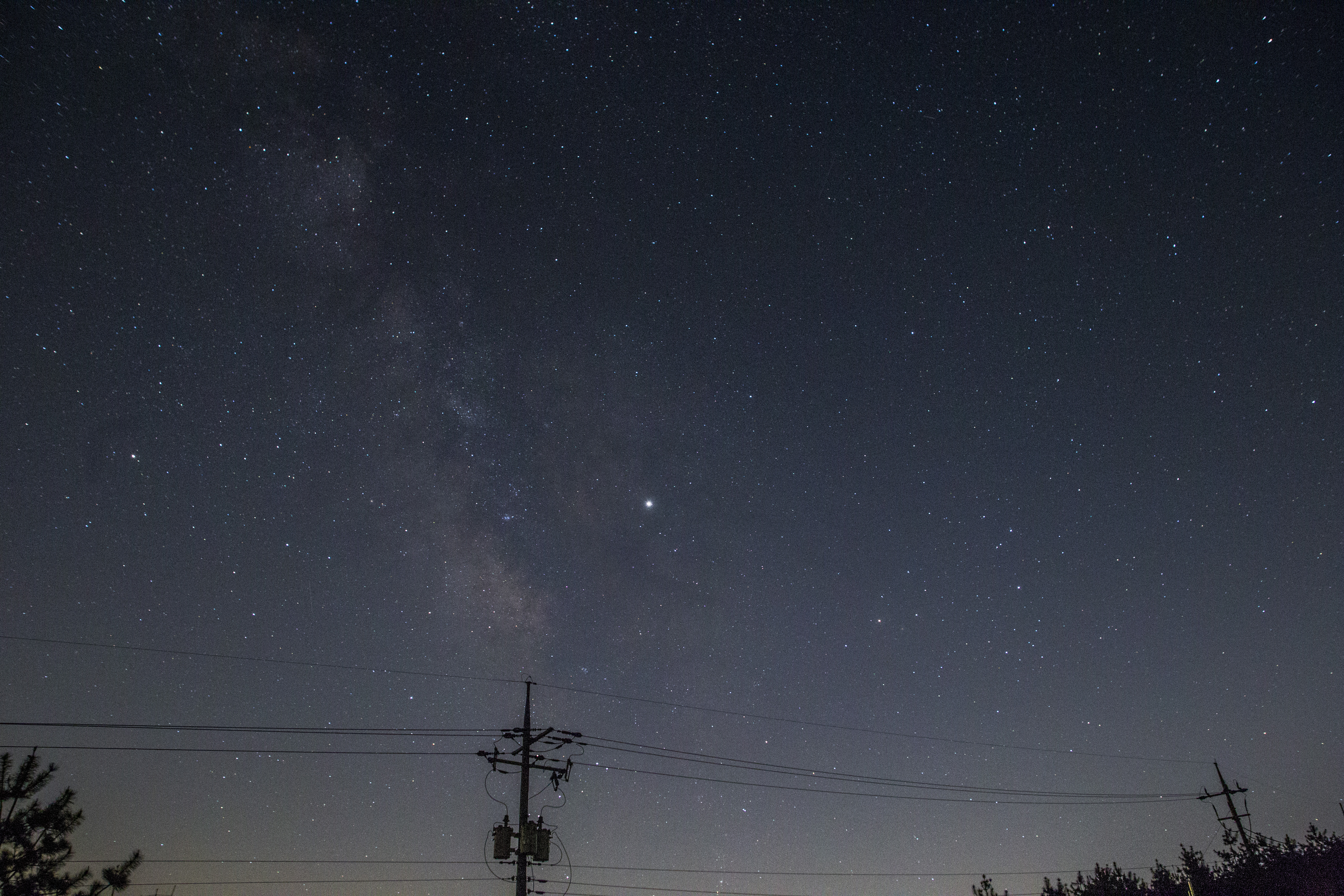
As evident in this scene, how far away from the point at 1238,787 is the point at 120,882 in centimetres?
4025

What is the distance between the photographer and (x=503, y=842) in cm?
1498

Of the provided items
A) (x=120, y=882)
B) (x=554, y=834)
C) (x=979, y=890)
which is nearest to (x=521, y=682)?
(x=554, y=834)

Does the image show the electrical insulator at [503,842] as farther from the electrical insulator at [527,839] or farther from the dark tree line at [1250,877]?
the dark tree line at [1250,877]

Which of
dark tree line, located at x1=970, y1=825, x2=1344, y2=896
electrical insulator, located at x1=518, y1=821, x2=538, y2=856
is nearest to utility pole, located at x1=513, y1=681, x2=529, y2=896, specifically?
→ electrical insulator, located at x1=518, y1=821, x2=538, y2=856

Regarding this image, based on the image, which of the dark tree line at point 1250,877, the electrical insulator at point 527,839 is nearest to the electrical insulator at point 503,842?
the electrical insulator at point 527,839

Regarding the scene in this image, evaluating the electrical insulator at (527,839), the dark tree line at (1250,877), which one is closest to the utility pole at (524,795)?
the electrical insulator at (527,839)

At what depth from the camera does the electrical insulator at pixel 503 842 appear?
48.6 ft

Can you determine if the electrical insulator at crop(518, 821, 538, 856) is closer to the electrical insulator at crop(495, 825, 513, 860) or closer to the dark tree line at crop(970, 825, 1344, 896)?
the electrical insulator at crop(495, 825, 513, 860)

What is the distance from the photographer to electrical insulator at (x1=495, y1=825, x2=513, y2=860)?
584 inches

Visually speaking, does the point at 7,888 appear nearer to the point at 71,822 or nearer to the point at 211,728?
the point at 71,822

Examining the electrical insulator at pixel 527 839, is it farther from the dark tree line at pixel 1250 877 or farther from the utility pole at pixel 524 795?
the dark tree line at pixel 1250 877

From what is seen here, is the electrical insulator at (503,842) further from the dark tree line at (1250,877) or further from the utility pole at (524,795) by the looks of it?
the dark tree line at (1250,877)

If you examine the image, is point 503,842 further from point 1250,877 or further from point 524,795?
point 1250,877

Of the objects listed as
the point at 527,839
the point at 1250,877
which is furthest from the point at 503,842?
the point at 1250,877
